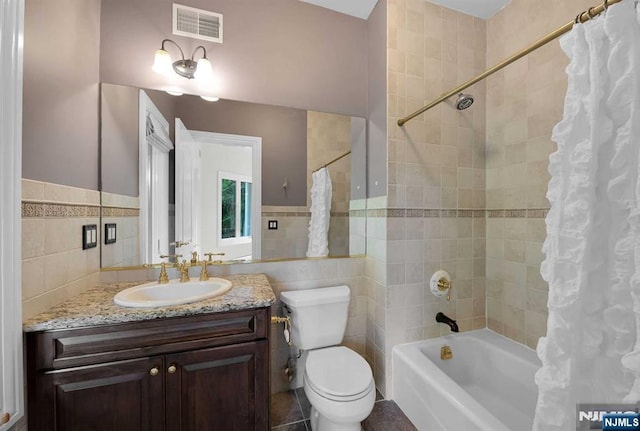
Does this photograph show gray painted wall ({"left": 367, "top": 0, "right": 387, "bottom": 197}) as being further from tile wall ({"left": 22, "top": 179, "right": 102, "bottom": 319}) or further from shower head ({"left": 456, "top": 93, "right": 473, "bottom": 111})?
tile wall ({"left": 22, "top": 179, "right": 102, "bottom": 319})

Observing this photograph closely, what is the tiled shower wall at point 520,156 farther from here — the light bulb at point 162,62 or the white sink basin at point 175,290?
the light bulb at point 162,62

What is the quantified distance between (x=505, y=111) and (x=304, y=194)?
5.15 feet

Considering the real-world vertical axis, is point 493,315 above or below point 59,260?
below

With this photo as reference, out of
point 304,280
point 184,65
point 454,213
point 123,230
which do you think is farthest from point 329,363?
point 184,65

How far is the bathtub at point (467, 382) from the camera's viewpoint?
1284mm

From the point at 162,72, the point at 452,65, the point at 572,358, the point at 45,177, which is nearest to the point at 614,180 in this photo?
the point at 572,358

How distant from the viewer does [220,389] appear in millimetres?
1182

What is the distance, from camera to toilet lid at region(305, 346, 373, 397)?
1.32 metres

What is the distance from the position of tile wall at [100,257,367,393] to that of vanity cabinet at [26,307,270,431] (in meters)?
0.56

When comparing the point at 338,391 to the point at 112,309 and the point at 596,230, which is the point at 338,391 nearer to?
the point at 112,309

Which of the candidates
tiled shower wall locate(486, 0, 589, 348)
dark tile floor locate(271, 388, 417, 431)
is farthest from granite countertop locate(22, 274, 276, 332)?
tiled shower wall locate(486, 0, 589, 348)

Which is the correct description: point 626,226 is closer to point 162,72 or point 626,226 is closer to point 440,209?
point 440,209

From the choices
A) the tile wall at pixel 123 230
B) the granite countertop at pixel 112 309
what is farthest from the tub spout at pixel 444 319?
the tile wall at pixel 123 230

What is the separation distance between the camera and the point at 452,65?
1920 millimetres
